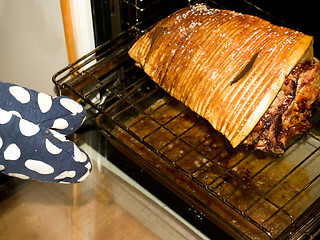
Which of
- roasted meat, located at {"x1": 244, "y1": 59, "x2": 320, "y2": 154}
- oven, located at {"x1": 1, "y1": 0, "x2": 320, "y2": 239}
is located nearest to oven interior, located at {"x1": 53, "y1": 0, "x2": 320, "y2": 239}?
oven, located at {"x1": 1, "y1": 0, "x2": 320, "y2": 239}

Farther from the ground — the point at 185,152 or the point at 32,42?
the point at 32,42

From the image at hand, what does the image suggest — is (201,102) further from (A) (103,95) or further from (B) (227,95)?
(A) (103,95)

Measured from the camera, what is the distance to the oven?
5.22ft

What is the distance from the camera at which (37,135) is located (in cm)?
130

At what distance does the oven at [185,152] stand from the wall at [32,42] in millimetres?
116

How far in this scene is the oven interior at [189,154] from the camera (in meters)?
1.58

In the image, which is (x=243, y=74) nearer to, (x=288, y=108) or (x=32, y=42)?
(x=288, y=108)

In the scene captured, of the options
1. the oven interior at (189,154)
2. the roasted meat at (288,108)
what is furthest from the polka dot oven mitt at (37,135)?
the roasted meat at (288,108)

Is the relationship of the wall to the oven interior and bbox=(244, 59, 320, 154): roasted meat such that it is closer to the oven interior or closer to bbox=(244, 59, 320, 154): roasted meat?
the oven interior

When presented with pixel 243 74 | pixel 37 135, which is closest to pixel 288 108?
pixel 243 74

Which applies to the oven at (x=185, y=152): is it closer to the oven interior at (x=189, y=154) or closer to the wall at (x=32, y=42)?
the oven interior at (x=189, y=154)

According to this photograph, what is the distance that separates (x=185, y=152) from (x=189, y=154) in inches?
0.7

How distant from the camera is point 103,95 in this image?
6.43ft

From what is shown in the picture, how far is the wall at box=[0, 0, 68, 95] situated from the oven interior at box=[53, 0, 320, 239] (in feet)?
0.40
